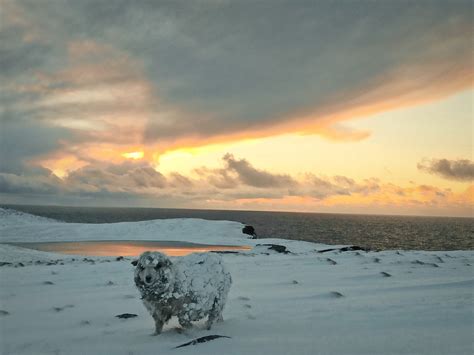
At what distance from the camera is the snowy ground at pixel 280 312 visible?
13.4ft

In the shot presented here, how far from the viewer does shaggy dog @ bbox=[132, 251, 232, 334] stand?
4.12 meters

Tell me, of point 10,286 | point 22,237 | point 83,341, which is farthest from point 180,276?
point 22,237

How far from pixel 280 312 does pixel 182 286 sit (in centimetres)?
207

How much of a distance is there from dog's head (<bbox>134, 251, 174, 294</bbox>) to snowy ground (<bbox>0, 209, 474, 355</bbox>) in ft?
2.43

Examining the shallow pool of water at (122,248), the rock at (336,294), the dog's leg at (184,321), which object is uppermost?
the dog's leg at (184,321)

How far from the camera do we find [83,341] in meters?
4.65

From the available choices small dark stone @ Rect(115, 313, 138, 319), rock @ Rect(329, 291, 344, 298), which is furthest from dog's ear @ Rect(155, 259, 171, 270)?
rock @ Rect(329, 291, 344, 298)

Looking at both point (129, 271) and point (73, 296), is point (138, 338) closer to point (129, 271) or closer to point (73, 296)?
point (73, 296)

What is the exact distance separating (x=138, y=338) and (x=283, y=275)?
5773 millimetres

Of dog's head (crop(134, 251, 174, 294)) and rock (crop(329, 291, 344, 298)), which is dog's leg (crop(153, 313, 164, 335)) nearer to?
dog's head (crop(134, 251, 174, 294))

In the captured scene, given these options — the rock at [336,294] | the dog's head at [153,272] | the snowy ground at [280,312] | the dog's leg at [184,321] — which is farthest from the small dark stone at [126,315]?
the rock at [336,294]

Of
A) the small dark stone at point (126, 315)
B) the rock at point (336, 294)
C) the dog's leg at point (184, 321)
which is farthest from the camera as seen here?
the rock at point (336, 294)

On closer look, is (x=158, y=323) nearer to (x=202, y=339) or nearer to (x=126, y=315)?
(x=202, y=339)

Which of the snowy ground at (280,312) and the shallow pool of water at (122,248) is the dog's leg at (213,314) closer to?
the snowy ground at (280,312)
